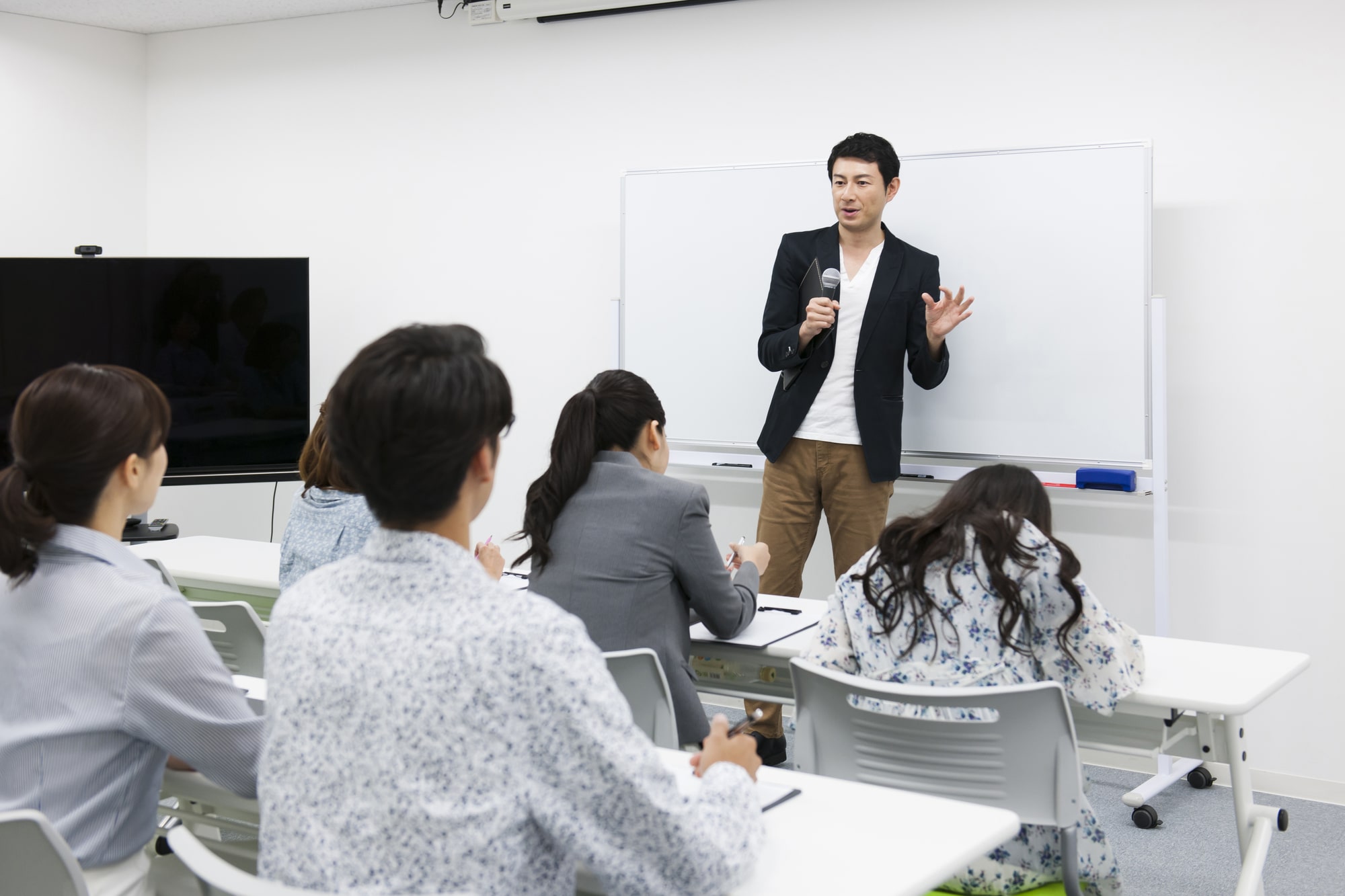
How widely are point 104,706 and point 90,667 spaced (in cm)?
5

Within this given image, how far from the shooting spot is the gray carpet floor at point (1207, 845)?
10.0 ft

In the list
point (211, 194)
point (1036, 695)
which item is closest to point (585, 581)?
point (1036, 695)

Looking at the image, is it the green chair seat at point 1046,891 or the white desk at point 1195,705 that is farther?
the white desk at point 1195,705

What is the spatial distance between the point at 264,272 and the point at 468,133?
1.06m

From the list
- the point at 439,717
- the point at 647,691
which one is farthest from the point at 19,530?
the point at 647,691

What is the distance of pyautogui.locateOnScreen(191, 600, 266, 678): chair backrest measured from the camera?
8.89 feet

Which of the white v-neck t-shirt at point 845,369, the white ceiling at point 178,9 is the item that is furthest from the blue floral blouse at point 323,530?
the white ceiling at point 178,9

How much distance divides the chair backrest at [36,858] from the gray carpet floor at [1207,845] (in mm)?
2314

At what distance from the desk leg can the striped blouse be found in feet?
5.43

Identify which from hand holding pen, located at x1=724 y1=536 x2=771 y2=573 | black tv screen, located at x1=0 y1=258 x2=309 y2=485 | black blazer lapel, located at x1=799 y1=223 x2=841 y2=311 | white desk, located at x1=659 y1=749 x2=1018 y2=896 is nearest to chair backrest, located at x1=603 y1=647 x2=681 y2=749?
white desk, located at x1=659 y1=749 x2=1018 y2=896

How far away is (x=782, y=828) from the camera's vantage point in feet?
4.82

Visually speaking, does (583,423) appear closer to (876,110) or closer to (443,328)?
(443,328)

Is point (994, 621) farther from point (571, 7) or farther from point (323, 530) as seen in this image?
point (571, 7)

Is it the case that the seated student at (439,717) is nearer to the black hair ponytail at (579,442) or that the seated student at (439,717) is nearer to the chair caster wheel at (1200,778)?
the black hair ponytail at (579,442)
